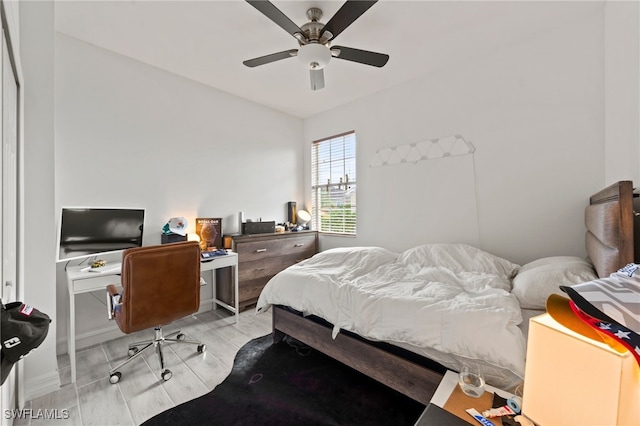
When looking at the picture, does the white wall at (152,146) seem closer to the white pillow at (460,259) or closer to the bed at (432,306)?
the bed at (432,306)

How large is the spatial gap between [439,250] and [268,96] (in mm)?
2905

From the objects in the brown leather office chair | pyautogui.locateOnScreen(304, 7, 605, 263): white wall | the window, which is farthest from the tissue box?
pyautogui.locateOnScreen(304, 7, 605, 263): white wall

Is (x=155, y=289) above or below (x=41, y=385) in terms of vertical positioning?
above

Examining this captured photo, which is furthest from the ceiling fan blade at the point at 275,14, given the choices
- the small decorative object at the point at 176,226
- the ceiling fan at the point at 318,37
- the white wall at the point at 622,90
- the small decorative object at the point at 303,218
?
the small decorative object at the point at 303,218

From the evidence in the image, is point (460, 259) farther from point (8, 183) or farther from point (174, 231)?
point (8, 183)

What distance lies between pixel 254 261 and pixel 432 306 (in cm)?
234

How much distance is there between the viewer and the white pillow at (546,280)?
1.59m

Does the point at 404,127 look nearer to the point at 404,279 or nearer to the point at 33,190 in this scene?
the point at 404,279

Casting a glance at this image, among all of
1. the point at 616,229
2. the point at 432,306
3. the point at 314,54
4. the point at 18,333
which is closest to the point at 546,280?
the point at 616,229

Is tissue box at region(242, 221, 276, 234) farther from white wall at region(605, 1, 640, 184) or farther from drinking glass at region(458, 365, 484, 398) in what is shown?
white wall at region(605, 1, 640, 184)

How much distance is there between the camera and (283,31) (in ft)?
7.65

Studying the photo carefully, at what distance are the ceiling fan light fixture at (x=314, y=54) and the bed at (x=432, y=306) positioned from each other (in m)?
1.65

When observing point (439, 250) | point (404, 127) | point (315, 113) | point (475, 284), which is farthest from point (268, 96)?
point (475, 284)

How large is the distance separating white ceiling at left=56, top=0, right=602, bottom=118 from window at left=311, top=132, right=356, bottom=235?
112cm
